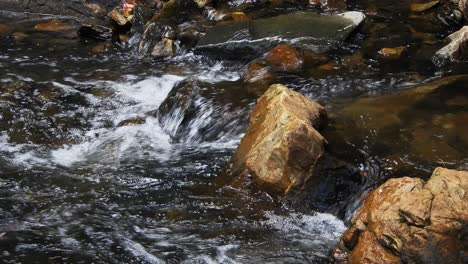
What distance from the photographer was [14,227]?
4.10 m

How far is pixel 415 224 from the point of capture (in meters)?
3.32

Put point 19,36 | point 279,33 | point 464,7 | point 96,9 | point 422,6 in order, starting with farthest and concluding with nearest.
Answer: point 96,9
point 19,36
point 422,6
point 464,7
point 279,33

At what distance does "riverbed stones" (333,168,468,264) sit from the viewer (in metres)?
3.27

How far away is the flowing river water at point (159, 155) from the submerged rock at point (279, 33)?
25 cm

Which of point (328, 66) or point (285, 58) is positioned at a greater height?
point (285, 58)

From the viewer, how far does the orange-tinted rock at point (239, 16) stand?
31.9 ft

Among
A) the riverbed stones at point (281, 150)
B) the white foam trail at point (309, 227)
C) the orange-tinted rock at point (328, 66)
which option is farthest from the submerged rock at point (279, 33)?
the white foam trail at point (309, 227)

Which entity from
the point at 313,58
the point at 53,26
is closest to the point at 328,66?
the point at 313,58

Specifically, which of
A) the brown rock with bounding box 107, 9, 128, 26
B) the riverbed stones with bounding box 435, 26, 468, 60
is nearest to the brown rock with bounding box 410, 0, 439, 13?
the riverbed stones with bounding box 435, 26, 468, 60

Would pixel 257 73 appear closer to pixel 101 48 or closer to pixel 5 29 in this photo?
pixel 101 48

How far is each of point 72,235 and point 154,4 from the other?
8.36 metres

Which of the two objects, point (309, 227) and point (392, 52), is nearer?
point (309, 227)

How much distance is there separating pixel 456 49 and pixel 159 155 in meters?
4.68

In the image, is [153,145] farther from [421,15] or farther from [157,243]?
[421,15]
